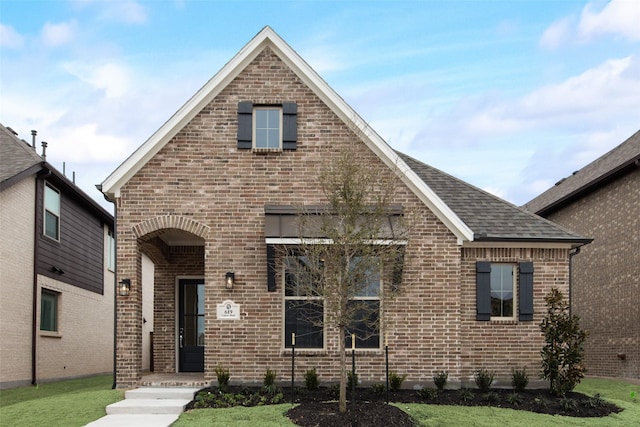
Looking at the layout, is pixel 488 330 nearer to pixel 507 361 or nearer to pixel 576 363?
pixel 507 361

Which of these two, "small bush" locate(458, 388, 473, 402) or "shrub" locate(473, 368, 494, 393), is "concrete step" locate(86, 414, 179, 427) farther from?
"shrub" locate(473, 368, 494, 393)

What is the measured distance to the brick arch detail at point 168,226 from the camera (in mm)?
13281

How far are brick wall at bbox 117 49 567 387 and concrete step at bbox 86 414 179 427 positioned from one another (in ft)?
6.76

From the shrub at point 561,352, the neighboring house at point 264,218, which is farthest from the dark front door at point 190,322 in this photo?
the shrub at point 561,352

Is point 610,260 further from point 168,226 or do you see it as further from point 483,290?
point 168,226

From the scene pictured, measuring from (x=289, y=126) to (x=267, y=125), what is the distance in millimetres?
490

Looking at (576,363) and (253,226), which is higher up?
(253,226)

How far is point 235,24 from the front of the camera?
44.5 ft

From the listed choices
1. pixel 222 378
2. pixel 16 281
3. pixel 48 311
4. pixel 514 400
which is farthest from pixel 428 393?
pixel 48 311

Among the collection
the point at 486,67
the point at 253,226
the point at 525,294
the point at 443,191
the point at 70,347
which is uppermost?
the point at 486,67

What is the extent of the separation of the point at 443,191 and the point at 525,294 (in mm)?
3271

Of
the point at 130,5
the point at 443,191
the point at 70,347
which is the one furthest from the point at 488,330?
the point at 70,347

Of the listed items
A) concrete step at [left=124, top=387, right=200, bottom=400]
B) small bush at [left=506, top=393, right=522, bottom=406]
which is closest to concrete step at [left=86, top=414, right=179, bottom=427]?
concrete step at [left=124, top=387, right=200, bottom=400]

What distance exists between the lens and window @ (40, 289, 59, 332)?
58.7 feet
